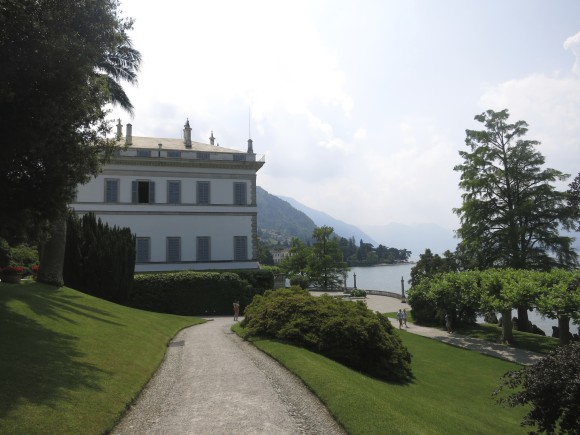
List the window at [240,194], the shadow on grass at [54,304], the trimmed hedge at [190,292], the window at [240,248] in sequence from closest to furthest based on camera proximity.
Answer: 1. the shadow on grass at [54,304]
2. the trimmed hedge at [190,292]
3. the window at [240,248]
4. the window at [240,194]

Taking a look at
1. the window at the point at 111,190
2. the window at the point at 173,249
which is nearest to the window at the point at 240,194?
the window at the point at 173,249

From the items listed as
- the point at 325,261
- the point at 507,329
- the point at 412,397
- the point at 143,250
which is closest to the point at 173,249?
the point at 143,250

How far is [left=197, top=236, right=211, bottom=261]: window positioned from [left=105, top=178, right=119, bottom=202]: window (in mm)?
7742

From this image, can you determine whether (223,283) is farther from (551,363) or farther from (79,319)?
(551,363)

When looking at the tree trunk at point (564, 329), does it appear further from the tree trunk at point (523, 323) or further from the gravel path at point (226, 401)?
the gravel path at point (226, 401)

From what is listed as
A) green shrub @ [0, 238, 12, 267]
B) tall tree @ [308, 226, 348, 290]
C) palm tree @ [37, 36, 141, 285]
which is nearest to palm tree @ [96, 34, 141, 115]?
palm tree @ [37, 36, 141, 285]

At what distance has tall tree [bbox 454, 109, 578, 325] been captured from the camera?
101ft

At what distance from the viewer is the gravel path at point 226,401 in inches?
317

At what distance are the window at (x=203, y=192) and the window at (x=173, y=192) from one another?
5.62 ft

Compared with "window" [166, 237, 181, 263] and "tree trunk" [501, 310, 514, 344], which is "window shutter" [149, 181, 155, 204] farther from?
"tree trunk" [501, 310, 514, 344]

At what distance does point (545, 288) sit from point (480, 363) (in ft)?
18.3

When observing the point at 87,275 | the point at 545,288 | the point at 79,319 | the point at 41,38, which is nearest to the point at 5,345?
the point at 79,319

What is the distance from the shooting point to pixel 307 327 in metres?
15.8

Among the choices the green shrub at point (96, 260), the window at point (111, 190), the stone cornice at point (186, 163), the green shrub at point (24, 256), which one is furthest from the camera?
the stone cornice at point (186, 163)
